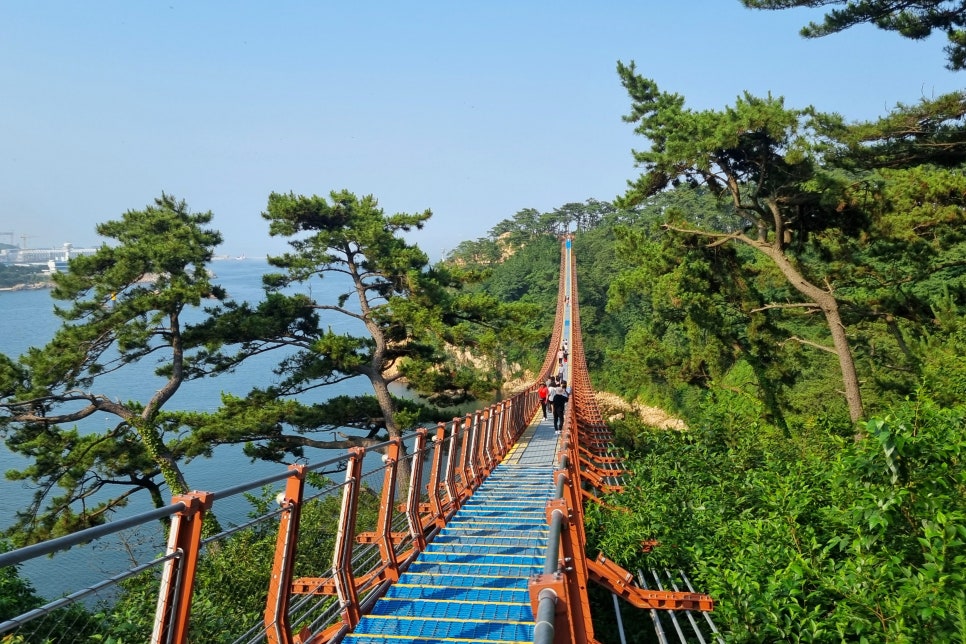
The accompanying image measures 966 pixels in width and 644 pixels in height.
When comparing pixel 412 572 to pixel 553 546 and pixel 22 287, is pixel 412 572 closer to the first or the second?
pixel 553 546

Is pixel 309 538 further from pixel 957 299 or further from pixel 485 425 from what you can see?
pixel 957 299

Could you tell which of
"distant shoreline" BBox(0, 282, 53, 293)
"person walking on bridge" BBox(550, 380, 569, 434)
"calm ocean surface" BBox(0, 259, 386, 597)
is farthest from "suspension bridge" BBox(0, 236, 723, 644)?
"distant shoreline" BBox(0, 282, 53, 293)

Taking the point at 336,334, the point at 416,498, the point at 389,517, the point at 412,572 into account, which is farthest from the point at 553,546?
the point at 336,334

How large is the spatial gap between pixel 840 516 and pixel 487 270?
13.3m

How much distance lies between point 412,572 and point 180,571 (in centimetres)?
237

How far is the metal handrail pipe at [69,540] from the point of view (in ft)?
4.71

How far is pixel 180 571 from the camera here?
2213 mm

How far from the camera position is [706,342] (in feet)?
49.3

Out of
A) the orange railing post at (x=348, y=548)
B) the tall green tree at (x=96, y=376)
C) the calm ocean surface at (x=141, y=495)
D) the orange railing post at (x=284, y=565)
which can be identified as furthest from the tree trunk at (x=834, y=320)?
the tall green tree at (x=96, y=376)

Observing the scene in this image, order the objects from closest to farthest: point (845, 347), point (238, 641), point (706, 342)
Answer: point (238, 641)
point (845, 347)
point (706, 342)

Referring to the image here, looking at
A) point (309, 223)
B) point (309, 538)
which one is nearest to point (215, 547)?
point (309, 538)

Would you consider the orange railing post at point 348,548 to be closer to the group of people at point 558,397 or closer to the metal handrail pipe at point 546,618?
the metal handrail pipe at point 546,618

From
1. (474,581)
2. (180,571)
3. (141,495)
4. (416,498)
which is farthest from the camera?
(141,495)

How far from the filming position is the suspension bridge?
2.01 m
